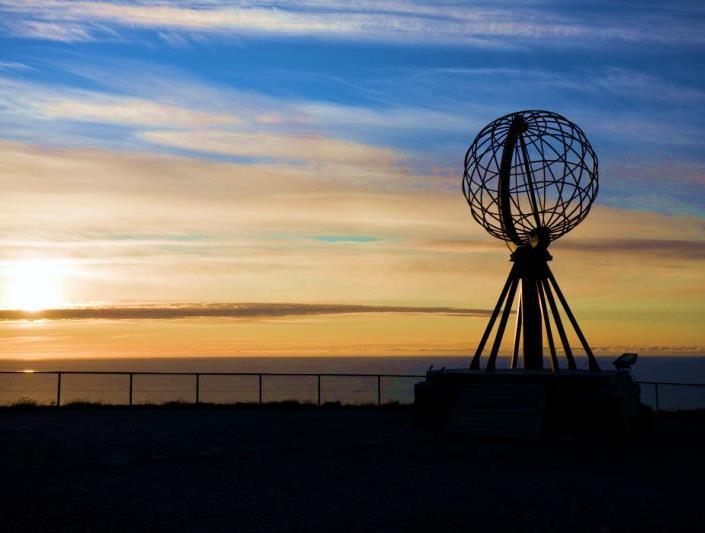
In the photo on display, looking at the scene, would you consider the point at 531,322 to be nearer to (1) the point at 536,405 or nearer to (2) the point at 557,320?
(2) the point at 557,320

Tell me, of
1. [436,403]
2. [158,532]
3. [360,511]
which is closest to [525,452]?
[436,403]

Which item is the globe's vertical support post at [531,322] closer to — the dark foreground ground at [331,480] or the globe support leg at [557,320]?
the globe support leg at [557,320]

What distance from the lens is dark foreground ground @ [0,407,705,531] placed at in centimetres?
1156

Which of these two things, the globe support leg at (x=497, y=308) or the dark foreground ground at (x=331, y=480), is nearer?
the dark foreground ground at (x=331, y=480)

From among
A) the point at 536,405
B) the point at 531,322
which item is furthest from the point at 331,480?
the point at 531,322

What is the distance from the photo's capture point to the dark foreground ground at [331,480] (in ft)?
37.9

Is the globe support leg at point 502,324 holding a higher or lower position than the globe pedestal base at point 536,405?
higher

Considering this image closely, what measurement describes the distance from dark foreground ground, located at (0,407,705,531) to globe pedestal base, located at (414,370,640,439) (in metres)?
0.65

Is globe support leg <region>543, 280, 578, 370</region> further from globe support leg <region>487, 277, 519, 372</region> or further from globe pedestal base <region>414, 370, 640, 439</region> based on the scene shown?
globe pedestal base <region>414, 370, 640, 439</region>

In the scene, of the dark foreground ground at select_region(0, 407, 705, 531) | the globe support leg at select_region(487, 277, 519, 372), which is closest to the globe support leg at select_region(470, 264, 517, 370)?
the globe support leg at select_region(487, 277, 519, 372)

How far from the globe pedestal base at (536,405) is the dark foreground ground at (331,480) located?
65cm

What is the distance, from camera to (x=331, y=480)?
47.8ft

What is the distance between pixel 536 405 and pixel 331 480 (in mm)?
8601

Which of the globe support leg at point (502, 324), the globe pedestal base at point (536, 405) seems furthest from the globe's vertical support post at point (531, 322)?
the globe pedestal base at point (536, 405)
